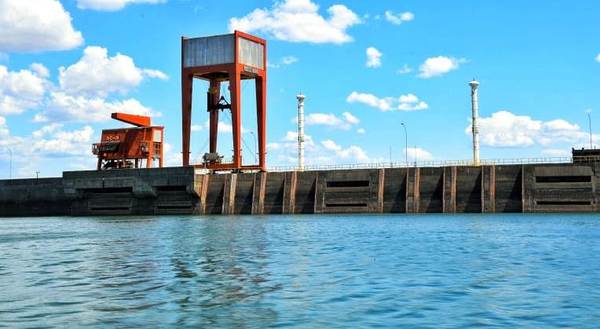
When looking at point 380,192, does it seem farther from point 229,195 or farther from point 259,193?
A: point 229,195

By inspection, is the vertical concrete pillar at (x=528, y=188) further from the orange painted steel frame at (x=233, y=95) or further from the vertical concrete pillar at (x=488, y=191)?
the orange painted steel frame at (x=233, y=95)

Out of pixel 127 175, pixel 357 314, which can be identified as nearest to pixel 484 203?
pixel 127 175

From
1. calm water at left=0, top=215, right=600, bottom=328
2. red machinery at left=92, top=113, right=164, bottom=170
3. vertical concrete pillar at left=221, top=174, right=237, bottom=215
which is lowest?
calm water at left=0, top=215, right=600, bottom=328

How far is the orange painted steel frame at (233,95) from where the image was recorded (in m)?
81.9

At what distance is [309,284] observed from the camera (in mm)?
18844

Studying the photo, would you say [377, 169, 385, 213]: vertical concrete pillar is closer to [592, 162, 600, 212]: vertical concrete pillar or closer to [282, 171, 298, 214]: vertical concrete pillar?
[282, 171, 298, 214]: vertical concrete pillar

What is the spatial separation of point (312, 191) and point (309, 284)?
57.4 metres

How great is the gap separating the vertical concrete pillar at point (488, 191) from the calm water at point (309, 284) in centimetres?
3282

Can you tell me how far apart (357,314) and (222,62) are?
7062 centimetres

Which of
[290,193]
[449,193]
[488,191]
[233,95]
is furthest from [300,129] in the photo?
[488,191]

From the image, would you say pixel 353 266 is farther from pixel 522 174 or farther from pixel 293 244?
pixel 522 174

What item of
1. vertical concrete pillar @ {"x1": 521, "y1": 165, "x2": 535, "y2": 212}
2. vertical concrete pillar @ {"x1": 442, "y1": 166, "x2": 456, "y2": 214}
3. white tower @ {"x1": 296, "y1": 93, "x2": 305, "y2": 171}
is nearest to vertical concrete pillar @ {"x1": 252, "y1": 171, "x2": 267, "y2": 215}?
white tower @ {"x1": 296, "y1": 93, "x2": 305, "y2": 171}

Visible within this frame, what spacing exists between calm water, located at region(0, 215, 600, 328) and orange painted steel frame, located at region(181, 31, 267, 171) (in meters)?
49.5

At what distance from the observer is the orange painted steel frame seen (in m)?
81.9
